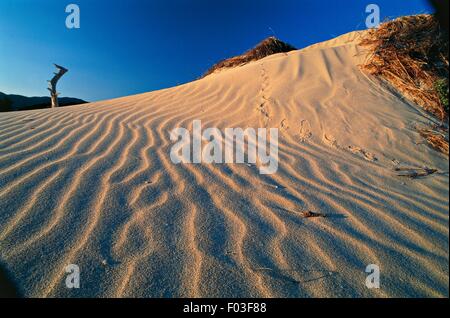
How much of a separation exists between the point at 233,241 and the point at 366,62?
4.77 meters

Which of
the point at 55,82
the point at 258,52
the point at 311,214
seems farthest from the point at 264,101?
the point at 55,82

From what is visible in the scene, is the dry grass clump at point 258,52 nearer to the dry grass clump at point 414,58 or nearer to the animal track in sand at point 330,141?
the dry grass clump at point 414,58

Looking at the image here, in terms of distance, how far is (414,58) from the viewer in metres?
4.60

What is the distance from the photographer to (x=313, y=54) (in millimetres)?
5930

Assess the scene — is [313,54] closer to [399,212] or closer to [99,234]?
[399,212]

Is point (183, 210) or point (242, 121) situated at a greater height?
point (242, 121)

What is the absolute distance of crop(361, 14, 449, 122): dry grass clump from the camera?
4.10 meters

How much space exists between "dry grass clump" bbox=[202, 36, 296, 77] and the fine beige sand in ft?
18.8

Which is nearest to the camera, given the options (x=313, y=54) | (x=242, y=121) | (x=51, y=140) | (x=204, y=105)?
(x=51, y=140)

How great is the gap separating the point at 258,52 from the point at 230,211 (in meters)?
8.12

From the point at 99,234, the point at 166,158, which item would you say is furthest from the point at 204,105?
the point at 99,234

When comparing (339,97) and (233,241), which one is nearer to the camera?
(233,241)

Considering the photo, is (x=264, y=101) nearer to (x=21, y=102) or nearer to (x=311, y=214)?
(x=311, y=214)

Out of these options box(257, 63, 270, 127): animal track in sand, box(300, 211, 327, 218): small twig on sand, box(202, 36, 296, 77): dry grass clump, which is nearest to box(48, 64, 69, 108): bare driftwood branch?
box(202, 36, 296, 77): dry grass clump
